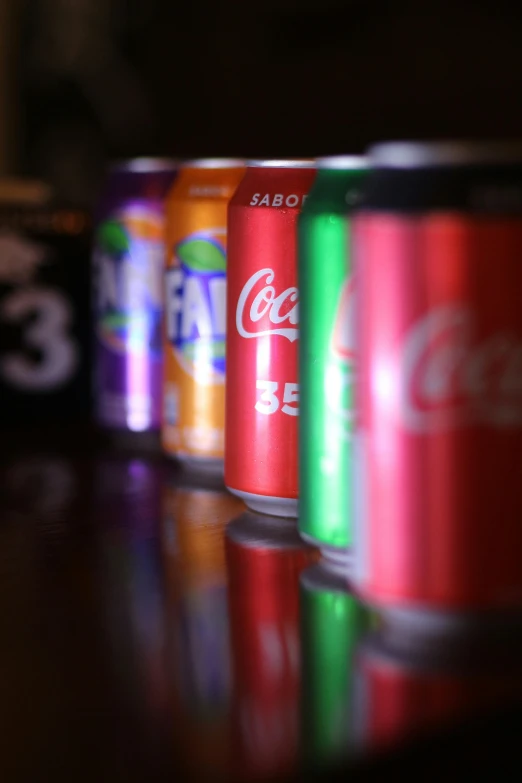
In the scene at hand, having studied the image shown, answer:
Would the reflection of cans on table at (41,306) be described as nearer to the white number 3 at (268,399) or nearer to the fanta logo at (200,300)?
the fanta logo at (200,300)

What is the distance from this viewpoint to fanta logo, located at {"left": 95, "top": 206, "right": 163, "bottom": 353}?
127 cm

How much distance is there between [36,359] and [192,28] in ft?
4.07

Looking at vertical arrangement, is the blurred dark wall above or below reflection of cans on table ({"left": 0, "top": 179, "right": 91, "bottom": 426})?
above

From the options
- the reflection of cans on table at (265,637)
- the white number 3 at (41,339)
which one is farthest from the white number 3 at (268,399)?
the white number 3 at (41,339)

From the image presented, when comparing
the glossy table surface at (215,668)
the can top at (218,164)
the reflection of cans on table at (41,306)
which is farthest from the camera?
the reflection of cans on table at (41,306)

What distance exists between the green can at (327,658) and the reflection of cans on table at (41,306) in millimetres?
723

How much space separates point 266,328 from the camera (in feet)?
2.99

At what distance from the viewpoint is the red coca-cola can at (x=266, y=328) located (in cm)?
90

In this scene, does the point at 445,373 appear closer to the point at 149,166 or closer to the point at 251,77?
the point at 149,166

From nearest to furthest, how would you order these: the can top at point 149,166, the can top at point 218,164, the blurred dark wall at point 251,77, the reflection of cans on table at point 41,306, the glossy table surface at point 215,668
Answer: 1. the glossy table surface at point 215,668
2. the can top at point 218,164
3. the can top at point 149,166
4. the reflection of cans on table at point 41,306
5. the blurred dark wall at point 251,77

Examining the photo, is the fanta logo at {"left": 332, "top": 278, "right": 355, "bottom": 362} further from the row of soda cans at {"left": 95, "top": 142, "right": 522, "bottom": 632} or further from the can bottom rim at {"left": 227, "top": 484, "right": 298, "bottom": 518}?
the can bottom rim at {"left": 227, "top": 484, "right": 298, "bottom": 518}

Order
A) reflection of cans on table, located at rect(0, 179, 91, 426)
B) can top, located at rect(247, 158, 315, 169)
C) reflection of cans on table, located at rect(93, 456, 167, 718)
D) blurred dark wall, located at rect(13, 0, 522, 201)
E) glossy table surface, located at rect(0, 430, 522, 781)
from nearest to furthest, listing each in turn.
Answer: glossy table surface, located at rect(0, 430, 522, 781), reflection of cans on table, located at rect(93, 456, 167, 718), can top, located at rect(247, 158, 315, 169), reflection of cans on table, located at rect(0, 179, 91, 426), blurred dark wall, located at rect(13, 0, 522, 201)

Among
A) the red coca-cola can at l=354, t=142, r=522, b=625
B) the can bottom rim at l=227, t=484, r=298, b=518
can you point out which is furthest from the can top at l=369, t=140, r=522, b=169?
the can bottom rim at l=227, t=484, r=298, b=518

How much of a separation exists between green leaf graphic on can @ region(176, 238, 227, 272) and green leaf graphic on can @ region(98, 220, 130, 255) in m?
0.18
